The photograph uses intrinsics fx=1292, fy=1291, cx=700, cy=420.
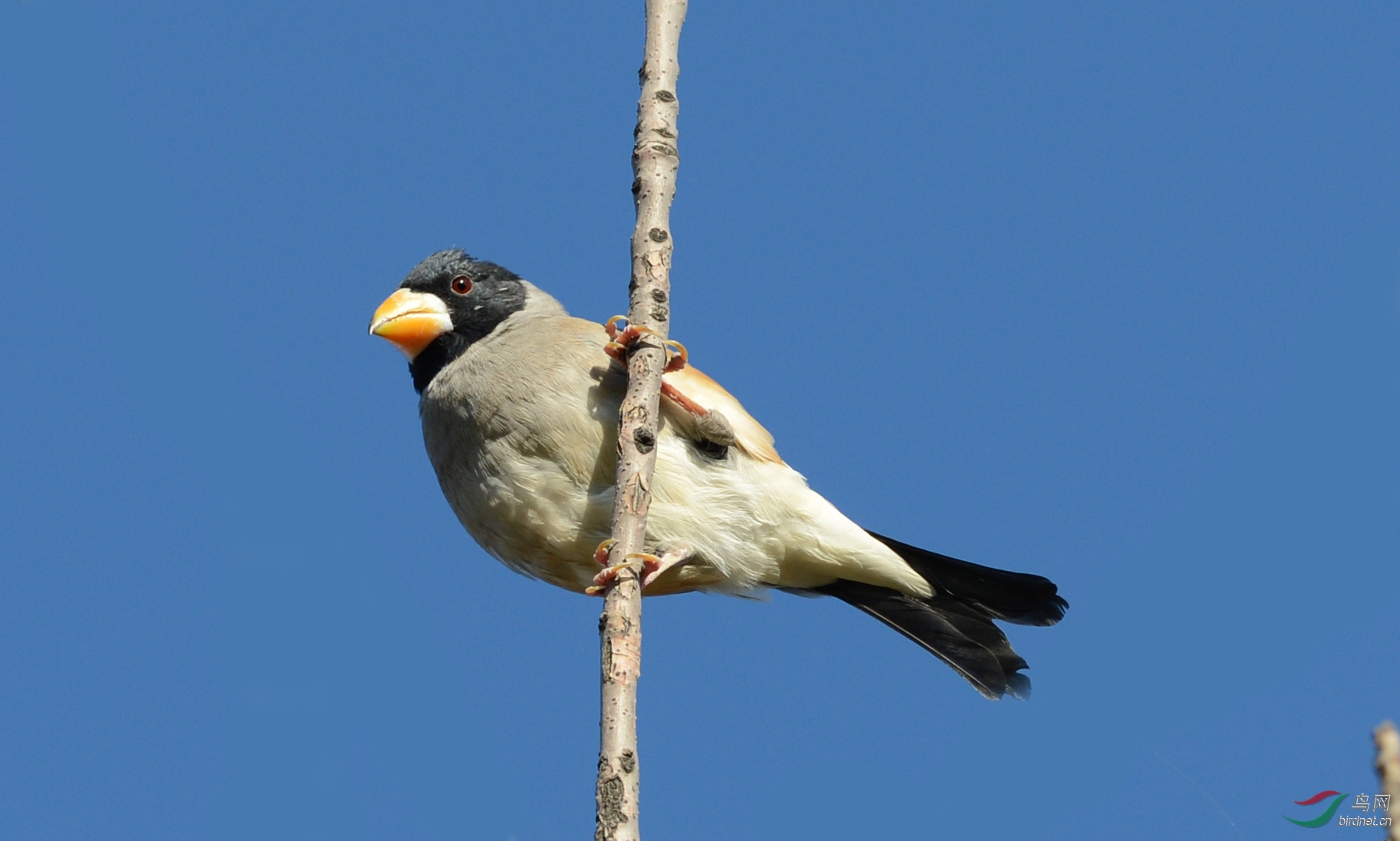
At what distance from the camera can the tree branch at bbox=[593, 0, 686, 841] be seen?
2.93m

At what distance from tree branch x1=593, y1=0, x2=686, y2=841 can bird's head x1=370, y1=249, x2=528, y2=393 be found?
1597mm

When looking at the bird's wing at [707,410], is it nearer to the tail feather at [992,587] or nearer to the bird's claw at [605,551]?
the tail feather at [992,587]

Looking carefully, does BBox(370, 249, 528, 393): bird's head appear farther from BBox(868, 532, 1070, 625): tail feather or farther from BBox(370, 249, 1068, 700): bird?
BBox(868, 532, 1070, 625): tail feather

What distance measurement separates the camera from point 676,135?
4211mm

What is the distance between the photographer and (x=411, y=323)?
5473 millimetres

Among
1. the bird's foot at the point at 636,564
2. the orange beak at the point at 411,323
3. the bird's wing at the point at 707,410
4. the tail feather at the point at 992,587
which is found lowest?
the bird's foot at the point at 636,564

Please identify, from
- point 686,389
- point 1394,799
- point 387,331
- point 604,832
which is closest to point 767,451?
point 686,389

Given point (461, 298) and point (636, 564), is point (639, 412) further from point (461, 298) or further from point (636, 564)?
point (461, 298)

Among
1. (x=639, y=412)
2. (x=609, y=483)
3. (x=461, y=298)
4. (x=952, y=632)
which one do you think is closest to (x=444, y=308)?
(x=461, y=298)

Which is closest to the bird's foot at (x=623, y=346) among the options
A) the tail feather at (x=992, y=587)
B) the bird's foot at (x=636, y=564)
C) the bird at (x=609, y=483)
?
the bird at (x=609, y=483)

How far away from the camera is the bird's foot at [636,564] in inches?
133

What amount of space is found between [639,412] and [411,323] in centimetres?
209

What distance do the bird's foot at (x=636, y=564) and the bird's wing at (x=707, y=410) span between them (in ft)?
1.58

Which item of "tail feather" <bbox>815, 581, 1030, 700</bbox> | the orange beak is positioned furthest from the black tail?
the orange beak
